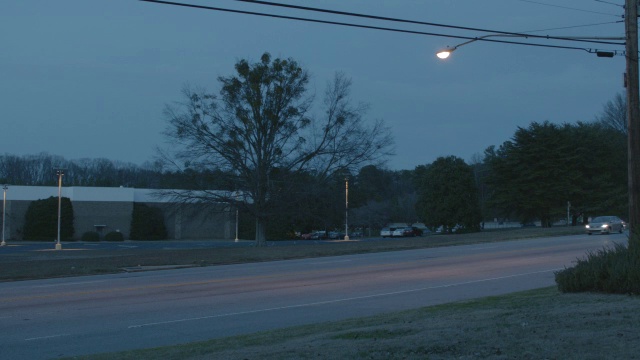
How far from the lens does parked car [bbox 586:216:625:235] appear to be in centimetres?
4322

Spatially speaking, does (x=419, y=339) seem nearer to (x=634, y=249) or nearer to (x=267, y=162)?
(x=634, y=249)

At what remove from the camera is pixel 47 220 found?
6431 cm

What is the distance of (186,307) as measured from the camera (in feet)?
51.6

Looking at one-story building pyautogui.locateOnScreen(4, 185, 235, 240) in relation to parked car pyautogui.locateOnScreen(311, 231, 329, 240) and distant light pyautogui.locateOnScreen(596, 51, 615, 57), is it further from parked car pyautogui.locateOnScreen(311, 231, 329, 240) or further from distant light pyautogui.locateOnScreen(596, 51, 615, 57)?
distant light pyautogui.locateOnScreen(596, 51, 615, 57)

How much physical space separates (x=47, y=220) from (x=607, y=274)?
196ft

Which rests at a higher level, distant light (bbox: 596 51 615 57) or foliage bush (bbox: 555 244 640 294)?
distant light (bbox: 596 51 615 57)

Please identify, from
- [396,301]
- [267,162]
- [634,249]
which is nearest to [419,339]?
[634,249]

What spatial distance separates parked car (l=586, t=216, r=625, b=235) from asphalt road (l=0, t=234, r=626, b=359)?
653 inches

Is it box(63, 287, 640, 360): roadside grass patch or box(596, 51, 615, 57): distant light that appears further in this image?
box(596, 51, 615, 57): distant light

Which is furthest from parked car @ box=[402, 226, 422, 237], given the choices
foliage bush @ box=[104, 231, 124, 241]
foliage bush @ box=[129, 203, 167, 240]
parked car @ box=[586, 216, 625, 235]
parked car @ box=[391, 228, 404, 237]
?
foliage bush @ box=[104, 231, 124, 241]

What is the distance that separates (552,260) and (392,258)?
6441mm

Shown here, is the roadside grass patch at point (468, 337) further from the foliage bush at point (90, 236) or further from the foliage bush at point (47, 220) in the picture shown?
the foliage bush at point (47, 220)

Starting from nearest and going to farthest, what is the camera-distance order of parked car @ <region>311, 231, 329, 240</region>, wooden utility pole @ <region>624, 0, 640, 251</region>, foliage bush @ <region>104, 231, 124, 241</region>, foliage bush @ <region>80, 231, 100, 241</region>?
wooden utility pole @ <region>624, 0, 640, 251</region> → foliage bush @ <region>80, 231, 100, 241</region> → foliage bush @ <region>104, 231, 124, 241</region> → parked car @ <region>311, 231, 329, 240</region>

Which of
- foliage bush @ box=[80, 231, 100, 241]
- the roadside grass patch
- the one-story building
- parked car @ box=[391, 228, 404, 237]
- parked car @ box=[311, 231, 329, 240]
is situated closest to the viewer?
the roadside grass patch
